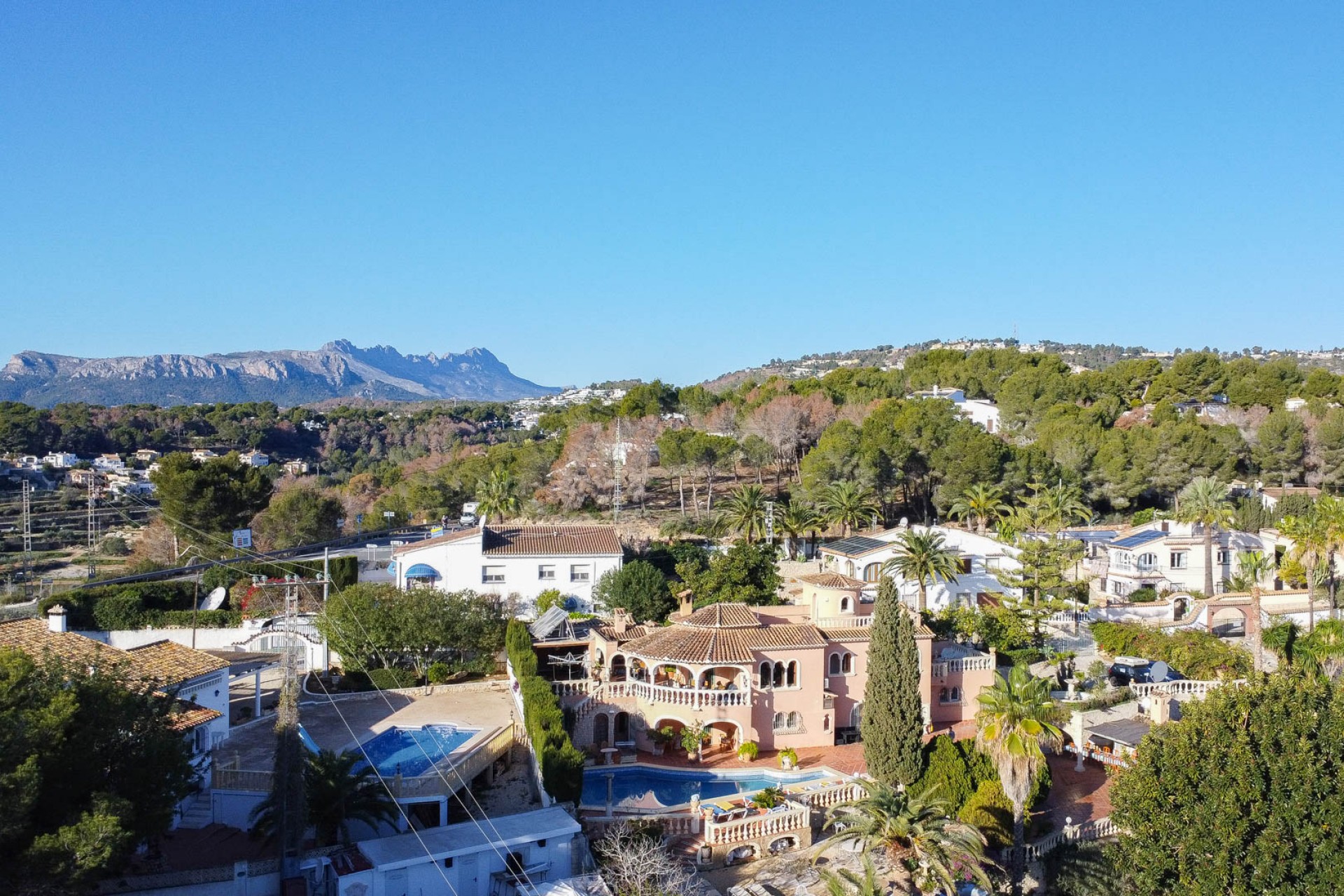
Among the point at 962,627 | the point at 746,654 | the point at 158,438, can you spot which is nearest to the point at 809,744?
the point at 746,654

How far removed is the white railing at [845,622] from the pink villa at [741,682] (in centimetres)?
5

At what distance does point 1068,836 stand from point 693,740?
10519mm

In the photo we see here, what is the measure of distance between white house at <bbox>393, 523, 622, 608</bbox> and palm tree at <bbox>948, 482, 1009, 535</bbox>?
21.4m

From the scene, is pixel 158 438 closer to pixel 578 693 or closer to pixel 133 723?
pixel 578 693

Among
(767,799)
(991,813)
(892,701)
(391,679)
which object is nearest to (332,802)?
(767,799)

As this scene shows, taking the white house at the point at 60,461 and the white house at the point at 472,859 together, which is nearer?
the white house at the point at 472,859

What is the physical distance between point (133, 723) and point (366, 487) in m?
66.8

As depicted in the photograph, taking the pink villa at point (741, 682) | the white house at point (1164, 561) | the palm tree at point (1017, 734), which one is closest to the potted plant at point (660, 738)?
the pink villa at point (741, 682)

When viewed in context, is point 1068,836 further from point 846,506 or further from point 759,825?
point 846,506

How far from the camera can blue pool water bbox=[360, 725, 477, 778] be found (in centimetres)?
2473

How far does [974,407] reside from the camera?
86625mm

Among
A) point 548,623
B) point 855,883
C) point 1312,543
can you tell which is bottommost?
point 855,883

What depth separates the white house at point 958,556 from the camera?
4531 cm

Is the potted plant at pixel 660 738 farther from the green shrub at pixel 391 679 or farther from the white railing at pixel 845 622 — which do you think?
the green shrub at pixel 391 679
